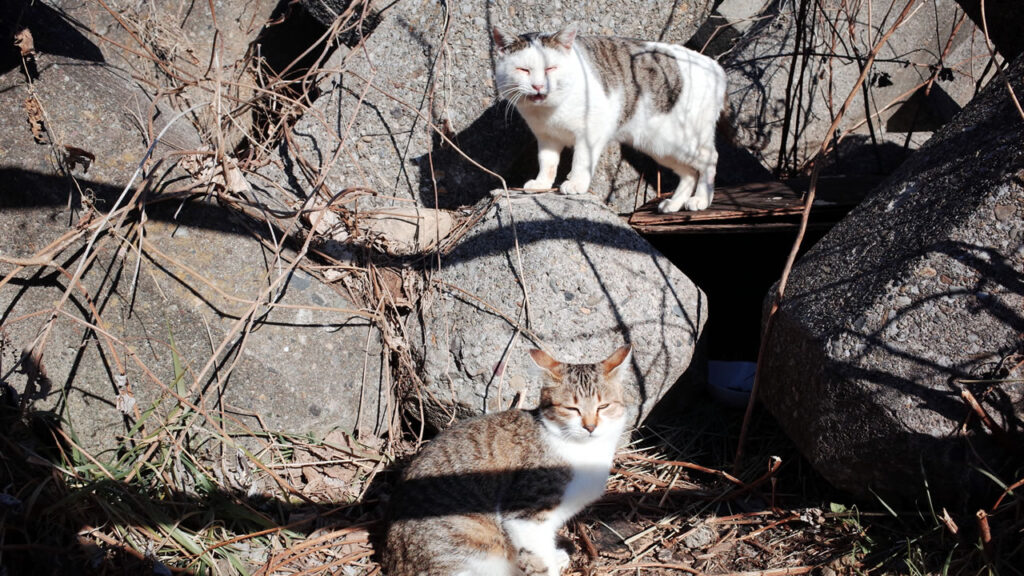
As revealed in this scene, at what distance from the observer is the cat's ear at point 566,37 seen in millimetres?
3310

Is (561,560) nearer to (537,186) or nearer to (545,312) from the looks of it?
(545,312)

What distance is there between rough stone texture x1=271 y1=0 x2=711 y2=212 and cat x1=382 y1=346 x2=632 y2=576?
67.8 inches

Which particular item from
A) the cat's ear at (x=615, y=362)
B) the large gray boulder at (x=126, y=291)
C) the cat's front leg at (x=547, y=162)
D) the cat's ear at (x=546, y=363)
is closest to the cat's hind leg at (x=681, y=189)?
the cat's front leg at (x=547, y=162)

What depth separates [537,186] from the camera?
361 centimetres

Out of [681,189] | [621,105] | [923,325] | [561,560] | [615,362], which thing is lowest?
[561,560]

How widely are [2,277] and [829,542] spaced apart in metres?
3.23

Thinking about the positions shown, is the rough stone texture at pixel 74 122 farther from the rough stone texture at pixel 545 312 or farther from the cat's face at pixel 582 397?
the cat's face at pixel 582 397

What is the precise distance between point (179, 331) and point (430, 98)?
183 centimetres

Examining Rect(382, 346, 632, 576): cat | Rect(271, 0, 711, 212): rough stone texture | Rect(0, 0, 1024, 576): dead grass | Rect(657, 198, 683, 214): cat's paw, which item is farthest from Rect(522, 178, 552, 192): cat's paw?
Rect(382, 346, 632, 576): cat

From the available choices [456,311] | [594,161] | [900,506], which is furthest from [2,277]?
[900,506]

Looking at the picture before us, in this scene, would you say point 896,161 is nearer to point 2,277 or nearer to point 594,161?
point 594,161

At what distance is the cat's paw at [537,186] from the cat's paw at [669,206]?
607 mm

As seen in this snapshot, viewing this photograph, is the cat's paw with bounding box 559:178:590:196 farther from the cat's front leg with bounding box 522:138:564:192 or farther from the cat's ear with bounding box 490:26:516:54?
the cat's ear with bounding box 490:26:516:54

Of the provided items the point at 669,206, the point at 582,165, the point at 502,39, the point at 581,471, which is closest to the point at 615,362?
the point at 581,471
